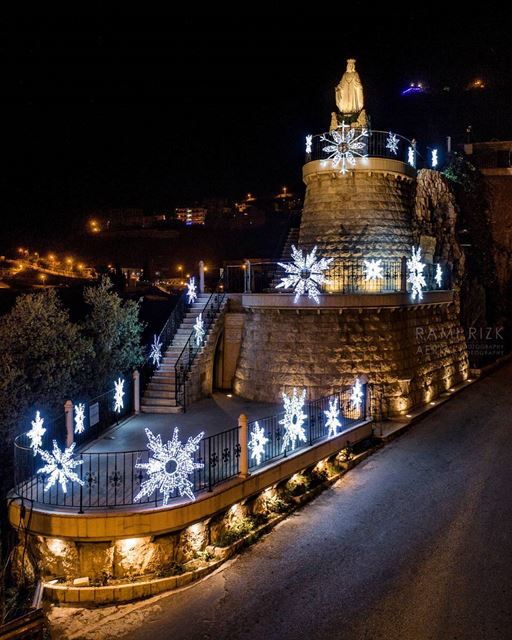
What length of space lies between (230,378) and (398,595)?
11.2 metres

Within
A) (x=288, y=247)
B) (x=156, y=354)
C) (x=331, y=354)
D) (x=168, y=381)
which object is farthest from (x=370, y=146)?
(x=168, y=381)

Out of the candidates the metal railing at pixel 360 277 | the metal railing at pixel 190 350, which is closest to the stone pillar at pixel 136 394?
the metal railing at pixel 190 350

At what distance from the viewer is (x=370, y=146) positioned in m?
20.4

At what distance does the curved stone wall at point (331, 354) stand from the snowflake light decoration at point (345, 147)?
5833 millimetres

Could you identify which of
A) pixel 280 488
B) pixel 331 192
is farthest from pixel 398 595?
pixel 331 192

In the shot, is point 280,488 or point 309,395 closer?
point 280,488

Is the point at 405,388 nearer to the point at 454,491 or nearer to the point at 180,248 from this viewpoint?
the point at 454,491

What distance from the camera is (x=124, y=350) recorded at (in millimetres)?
16000

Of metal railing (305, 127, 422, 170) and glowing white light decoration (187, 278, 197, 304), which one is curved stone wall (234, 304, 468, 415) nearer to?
glowing white light decoration (187, 278, 197, 304)

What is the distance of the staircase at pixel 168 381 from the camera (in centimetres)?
1544

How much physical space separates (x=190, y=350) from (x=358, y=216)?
7842 mm

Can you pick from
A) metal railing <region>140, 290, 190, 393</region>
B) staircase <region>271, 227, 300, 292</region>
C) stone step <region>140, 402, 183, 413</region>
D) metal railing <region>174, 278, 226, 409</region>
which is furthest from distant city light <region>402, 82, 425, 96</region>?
stone step <region>140, 402, 183, 413</region>

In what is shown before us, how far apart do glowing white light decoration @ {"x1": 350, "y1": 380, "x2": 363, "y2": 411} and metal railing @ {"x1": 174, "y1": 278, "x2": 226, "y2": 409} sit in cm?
483

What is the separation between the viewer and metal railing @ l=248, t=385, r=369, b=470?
11578mm
